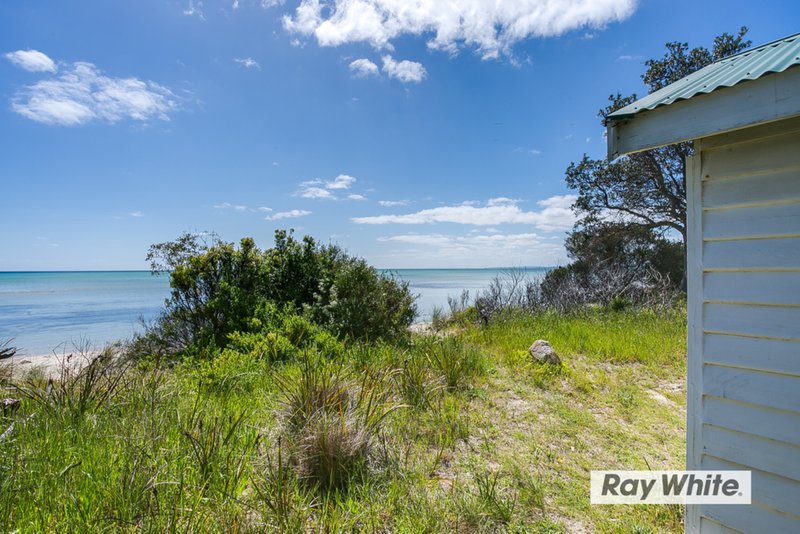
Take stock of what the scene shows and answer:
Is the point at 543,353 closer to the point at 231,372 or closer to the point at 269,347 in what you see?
the point at 269,347

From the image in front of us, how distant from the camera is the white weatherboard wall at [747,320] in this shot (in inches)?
65.1

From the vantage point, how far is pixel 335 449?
8.46ft

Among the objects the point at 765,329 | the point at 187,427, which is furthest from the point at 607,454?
the point at 187,427

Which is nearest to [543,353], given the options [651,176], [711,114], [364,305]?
[364,305]

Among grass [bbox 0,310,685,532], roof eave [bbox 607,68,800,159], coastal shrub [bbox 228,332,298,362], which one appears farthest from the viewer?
coastal shrub [bbox 228,332,298,362]

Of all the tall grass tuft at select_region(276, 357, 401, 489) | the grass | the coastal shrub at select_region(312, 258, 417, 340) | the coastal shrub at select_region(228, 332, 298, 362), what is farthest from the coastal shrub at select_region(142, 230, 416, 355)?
the tall grass tuft at select_region(276, 357, 401, 489)

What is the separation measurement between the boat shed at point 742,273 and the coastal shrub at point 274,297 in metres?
5.12

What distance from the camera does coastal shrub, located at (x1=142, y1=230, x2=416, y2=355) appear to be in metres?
6.57

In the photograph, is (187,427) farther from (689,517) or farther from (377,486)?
(689,517)

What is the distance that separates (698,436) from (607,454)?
1.49 metres

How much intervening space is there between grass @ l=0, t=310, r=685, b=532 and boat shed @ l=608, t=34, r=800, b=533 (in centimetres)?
82

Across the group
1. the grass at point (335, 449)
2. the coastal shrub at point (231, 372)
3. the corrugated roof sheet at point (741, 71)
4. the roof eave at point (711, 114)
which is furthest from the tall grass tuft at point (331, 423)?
the corrugated roof sheet at point (741, 71)

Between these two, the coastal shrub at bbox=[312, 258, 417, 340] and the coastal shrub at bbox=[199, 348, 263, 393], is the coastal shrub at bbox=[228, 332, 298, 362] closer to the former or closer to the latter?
the coastal shrub at bbox=[199, 348, 263, 393]

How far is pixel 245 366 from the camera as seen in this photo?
15.4 feet
